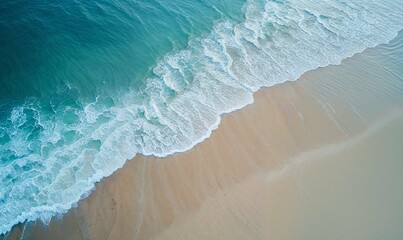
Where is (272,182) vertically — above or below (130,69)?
below

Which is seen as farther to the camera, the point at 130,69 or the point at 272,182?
the point at 130,69

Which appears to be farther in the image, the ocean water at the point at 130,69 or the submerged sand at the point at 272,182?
Answer: the ocean water at the point at 130,69

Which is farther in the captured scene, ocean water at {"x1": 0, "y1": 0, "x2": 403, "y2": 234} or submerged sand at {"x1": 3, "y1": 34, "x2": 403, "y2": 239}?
ocean water at {"x1": 0, "y1": 0, "x2": 403, "y2": 234}

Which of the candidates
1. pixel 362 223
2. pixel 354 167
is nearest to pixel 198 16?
pixel 354 167
